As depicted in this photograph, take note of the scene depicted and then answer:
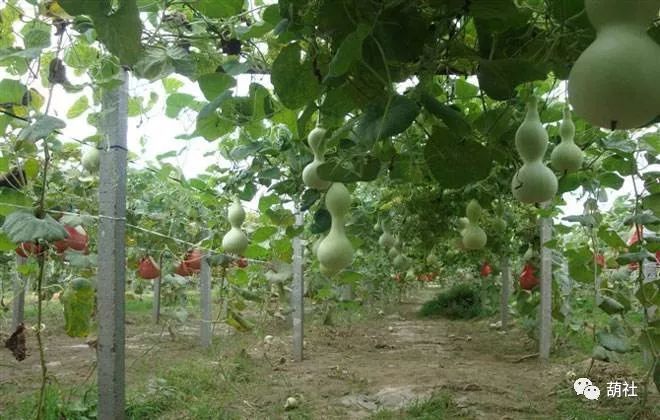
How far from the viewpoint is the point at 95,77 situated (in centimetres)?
150

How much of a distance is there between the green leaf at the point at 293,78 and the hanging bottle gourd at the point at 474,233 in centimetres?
139

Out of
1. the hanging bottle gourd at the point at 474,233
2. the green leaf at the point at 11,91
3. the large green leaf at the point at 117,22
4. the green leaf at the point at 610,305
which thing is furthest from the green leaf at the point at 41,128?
the green leaf at the point at 610,305

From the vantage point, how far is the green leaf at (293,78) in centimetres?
96

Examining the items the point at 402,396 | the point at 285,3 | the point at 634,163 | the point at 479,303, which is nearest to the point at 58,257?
the point at 402,396

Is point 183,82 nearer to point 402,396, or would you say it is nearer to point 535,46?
point 535,46

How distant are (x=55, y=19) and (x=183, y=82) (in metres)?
0.62

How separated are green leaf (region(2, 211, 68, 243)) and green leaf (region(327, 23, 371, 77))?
0.82m

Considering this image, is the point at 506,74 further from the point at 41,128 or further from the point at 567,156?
the point at 41,128

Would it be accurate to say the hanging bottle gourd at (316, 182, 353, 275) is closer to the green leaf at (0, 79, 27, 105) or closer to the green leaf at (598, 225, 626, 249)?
the green leaf at (0, 79, 27, 105)

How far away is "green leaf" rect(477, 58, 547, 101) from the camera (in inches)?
35.8

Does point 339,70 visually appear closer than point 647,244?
Yes

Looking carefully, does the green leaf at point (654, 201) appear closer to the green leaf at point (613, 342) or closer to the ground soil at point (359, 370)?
the green leaf at point (613, 342)

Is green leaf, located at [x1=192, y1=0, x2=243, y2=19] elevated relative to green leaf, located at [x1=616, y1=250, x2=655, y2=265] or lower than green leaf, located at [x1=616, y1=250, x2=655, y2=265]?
elevated

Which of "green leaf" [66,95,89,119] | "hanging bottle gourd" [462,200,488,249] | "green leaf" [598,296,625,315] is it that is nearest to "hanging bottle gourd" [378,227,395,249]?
"hanging bottle gourd" [462,200,488,249]
